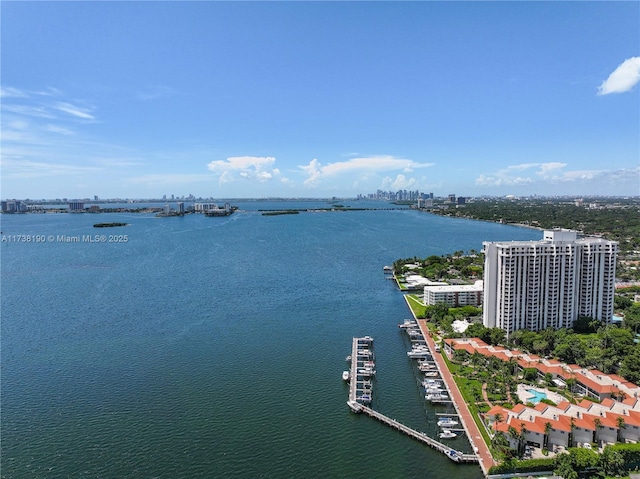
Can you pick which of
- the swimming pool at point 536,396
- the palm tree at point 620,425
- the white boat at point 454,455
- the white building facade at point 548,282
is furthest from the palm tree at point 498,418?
the white building facade at point 548,282

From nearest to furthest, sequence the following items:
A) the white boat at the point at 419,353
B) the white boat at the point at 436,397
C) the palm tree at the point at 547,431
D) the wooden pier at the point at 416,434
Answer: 1. the palm tree at the point at 547,431
2. the wooden pier at the point at 416,434
3. the white boat at the point at 436,397
4. the white boat at the point at 419,353

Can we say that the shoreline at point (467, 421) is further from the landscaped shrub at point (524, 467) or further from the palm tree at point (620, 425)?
the palm tree at point (620, 425)

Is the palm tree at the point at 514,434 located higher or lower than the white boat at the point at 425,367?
higher

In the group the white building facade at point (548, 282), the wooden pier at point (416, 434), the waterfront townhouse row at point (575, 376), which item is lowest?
the wooden pier at point (416, 434)

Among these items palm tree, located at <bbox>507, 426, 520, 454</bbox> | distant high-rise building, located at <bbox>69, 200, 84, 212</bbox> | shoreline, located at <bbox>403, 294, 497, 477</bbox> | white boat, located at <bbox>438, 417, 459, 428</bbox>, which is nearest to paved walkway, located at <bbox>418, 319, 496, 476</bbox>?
shoreline, located at <bbox>403, 294, 497, 477</bbox>

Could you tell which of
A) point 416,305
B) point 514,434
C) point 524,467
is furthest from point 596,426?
point 416,305

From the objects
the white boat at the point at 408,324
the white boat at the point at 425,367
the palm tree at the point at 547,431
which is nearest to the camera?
the palm tree at the point at 547,431

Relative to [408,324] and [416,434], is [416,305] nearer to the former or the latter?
[408,324]

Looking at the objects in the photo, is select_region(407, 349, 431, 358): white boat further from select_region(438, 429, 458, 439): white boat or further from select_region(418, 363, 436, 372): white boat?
select_region(438, 429, 458, 439): white boat
